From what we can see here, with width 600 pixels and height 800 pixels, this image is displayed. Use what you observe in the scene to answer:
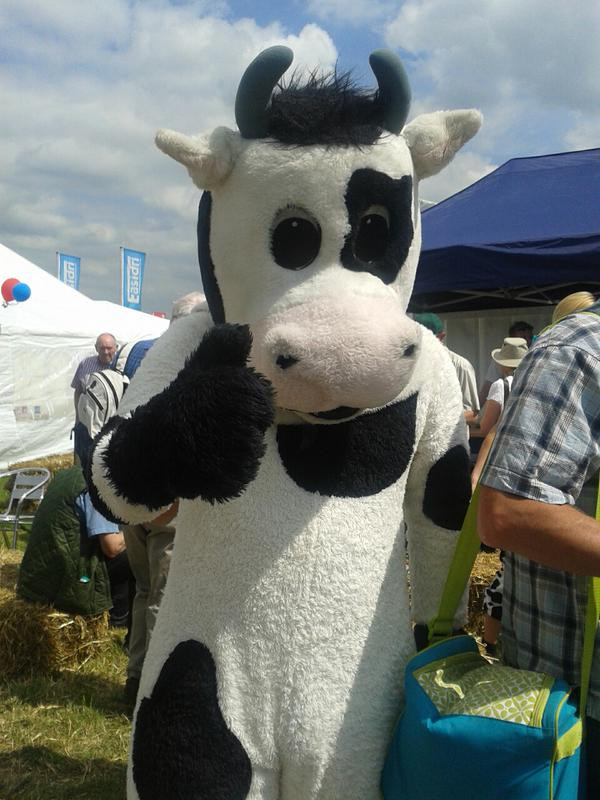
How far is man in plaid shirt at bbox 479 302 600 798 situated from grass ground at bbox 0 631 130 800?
206 cm

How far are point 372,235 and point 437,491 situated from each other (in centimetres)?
52

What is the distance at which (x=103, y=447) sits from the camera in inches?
48.8

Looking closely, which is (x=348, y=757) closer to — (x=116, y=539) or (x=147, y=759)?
(x=147, y=759)

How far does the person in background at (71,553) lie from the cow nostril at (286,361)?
251 centimetres

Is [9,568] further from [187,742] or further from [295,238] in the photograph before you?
[295,238]

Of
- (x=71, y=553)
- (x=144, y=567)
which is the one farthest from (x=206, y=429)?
(x=71, y=553)

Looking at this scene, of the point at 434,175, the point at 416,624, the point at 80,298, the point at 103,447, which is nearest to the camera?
the point at 103,447

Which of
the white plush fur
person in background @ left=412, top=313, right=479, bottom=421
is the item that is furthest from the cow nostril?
person in background @ left=412, top=313, right=479, bottom=421

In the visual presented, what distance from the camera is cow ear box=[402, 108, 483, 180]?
4.76 feet

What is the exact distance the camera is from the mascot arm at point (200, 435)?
1095 millimetres

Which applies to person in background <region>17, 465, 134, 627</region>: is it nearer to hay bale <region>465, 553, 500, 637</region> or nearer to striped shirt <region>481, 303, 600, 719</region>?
hay bale <region>465, 553, 500, 637</region>

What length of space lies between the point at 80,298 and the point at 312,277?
495 inches

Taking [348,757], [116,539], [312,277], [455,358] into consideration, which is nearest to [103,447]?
[312,277]

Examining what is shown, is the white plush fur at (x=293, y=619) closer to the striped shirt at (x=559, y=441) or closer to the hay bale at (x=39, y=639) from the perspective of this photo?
the striped shirt at (x=559, y=441)
